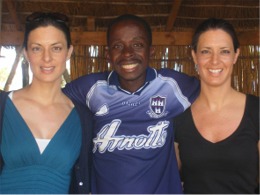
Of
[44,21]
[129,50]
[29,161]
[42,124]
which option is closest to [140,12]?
[129,50]

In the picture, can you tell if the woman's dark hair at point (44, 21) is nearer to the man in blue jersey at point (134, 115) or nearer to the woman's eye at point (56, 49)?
the woman's eye at point (56, 49)

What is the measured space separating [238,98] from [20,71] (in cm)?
425

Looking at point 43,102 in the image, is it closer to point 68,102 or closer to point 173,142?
point 68,102

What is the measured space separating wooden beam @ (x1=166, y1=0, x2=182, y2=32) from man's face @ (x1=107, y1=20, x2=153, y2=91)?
2154 millimetres

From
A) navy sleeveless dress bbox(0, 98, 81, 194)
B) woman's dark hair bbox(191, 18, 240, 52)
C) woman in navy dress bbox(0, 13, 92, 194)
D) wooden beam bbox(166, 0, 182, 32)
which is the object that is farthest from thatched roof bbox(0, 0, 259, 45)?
navy sleeveless dress bbox(0, 98, 81, 194)

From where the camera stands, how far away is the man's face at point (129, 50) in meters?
2.58

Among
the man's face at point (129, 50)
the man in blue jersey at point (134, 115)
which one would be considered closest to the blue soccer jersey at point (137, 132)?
the man in blue jersey at point (134, 115)

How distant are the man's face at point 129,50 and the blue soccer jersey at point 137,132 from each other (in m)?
0.12

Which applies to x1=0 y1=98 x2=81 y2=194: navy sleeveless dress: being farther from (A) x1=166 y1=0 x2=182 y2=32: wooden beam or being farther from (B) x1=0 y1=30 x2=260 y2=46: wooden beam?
(B) x1=0 y1=30 x2=260 y2=46: wooden beam

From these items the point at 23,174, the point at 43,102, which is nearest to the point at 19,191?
the point at 23,174

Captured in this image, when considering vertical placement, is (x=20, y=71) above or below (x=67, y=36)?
below

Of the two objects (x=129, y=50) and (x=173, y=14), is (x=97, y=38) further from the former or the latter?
(x=129, y=50)

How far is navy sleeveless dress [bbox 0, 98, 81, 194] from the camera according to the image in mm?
2252

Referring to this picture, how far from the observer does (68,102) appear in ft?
8.70
